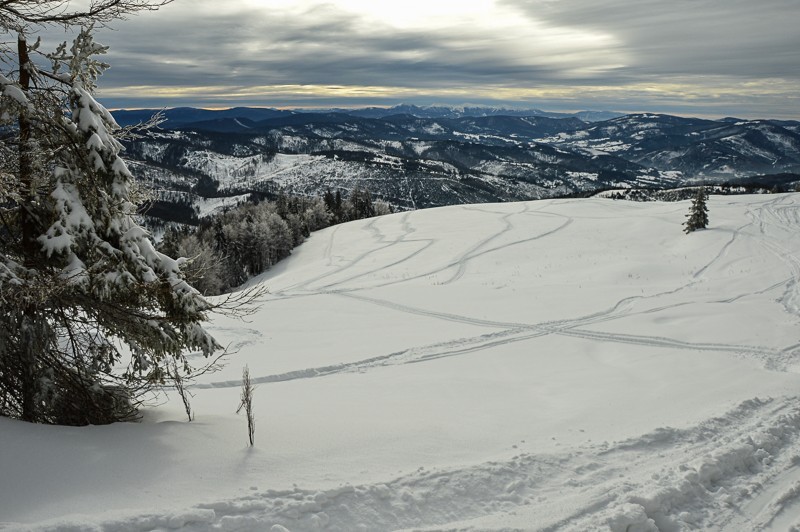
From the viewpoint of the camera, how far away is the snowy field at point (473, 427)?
5.64 metres

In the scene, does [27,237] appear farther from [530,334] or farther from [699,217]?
[699,217]

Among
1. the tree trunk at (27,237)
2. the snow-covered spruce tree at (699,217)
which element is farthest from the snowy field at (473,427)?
the snow-covered spruce tree at (699,217)

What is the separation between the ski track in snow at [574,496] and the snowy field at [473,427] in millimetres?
29

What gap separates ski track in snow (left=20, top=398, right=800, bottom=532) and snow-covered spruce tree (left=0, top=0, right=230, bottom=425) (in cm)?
281

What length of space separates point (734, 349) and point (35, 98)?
1916 centimetres

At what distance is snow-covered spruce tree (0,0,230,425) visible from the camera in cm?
621

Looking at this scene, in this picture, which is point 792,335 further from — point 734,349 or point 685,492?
point 685,492

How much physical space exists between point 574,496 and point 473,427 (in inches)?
107

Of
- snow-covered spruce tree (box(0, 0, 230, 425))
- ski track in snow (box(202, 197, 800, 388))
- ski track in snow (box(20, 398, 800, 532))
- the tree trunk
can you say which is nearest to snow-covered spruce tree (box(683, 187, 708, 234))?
ski track in snow (box(202, 197, 800, 388))

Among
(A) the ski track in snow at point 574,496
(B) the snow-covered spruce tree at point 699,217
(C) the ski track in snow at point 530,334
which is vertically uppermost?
(B) the snow-covered spruce tree at point 699,217

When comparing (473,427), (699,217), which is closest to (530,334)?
(473,427)

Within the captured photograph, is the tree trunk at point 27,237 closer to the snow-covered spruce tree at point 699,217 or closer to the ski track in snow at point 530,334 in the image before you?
the ski track in snow at point 530,334

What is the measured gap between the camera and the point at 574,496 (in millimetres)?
6492

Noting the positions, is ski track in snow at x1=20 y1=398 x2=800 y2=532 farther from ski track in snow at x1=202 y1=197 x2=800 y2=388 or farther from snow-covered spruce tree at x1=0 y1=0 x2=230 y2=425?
ski track in snow at x1=202 y1=197 x2=800 y2=388
